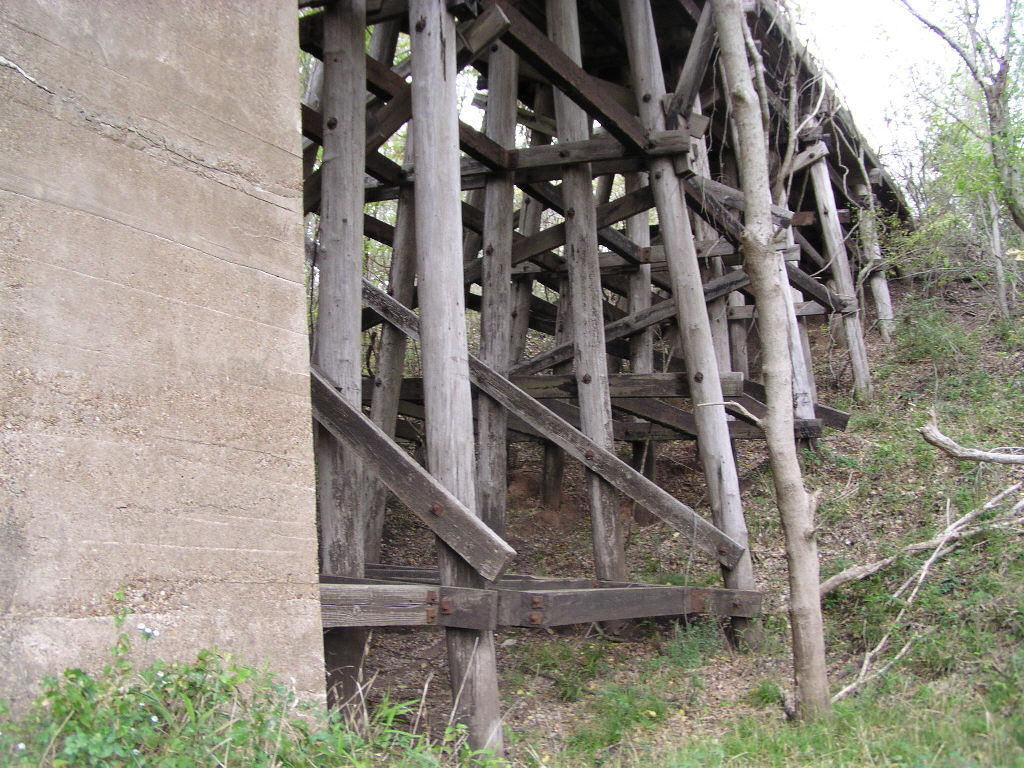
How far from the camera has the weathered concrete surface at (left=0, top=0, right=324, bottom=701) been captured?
236 centimetres

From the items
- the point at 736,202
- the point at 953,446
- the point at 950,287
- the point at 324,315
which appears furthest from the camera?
the point at 950,287

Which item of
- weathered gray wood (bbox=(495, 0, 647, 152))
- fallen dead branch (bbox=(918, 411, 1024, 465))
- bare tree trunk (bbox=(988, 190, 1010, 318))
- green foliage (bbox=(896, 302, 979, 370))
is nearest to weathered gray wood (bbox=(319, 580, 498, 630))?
fallen dead branch (bbox=(918, 411, 1024, 465))

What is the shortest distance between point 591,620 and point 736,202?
3.73m

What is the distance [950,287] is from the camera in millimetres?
14211

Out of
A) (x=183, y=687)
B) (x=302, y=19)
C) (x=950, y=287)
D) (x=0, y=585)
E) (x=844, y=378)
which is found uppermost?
(x=950, y=287)

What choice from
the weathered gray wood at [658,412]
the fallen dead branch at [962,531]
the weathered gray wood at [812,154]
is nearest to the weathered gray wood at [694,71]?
the weathered gray wood at [658,412]

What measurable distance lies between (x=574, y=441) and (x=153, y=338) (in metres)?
2.99

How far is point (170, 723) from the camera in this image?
223cm

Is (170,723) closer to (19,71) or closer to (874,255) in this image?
(19,71)

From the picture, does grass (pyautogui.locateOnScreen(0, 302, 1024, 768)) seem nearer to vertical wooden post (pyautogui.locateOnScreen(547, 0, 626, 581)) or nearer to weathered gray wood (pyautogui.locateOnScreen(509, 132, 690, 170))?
vertical wooden post (pyautogui.locateOnScreen(547, 0, 626, 581))

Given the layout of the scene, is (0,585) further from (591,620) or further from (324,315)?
(591,620)

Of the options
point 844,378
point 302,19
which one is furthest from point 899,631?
point 844,378

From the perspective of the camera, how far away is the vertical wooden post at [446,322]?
3.86 m

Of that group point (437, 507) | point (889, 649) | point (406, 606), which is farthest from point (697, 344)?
point (406, 606)
